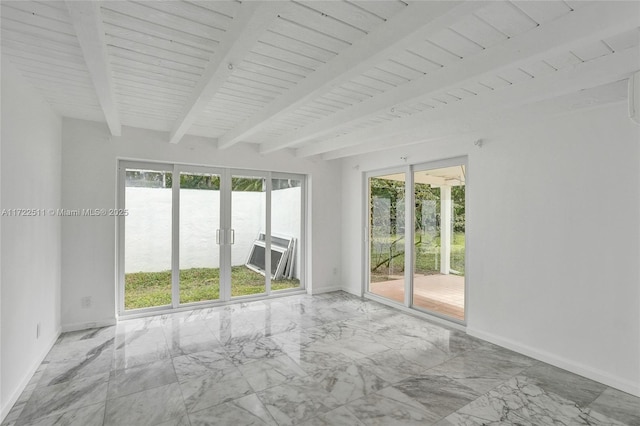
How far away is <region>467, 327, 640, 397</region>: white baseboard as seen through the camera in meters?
2.63

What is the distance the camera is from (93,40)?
1.78m

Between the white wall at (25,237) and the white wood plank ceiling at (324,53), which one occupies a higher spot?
the white wood plank ceiling at (324,53)

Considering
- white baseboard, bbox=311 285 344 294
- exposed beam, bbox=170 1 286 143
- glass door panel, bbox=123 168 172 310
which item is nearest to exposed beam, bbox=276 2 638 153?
exposed beam, bbox=170 1 286 143

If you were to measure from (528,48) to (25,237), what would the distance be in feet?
12.6

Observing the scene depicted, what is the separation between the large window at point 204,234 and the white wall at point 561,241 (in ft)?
9.76

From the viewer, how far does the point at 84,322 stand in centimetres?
392

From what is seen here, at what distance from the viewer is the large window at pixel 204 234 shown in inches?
174

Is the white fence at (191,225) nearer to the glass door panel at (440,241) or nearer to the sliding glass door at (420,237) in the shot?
the sliding glass door at (420,237)

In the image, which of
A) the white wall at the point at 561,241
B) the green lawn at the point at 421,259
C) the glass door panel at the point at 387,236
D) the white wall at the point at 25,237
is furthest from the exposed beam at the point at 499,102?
the white wall at the point at 25,237

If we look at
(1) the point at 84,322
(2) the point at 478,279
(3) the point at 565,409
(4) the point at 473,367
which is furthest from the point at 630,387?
(1) the point at 84,322

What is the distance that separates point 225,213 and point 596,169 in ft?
14.6

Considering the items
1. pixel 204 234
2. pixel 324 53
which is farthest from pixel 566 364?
pixel 204 234

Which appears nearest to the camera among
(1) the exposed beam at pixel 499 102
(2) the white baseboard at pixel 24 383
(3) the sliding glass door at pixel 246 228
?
(1) the exposed beam at pixel 499 102

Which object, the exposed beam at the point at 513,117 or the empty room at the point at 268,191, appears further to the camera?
the exposed beam at the point at 513,117
